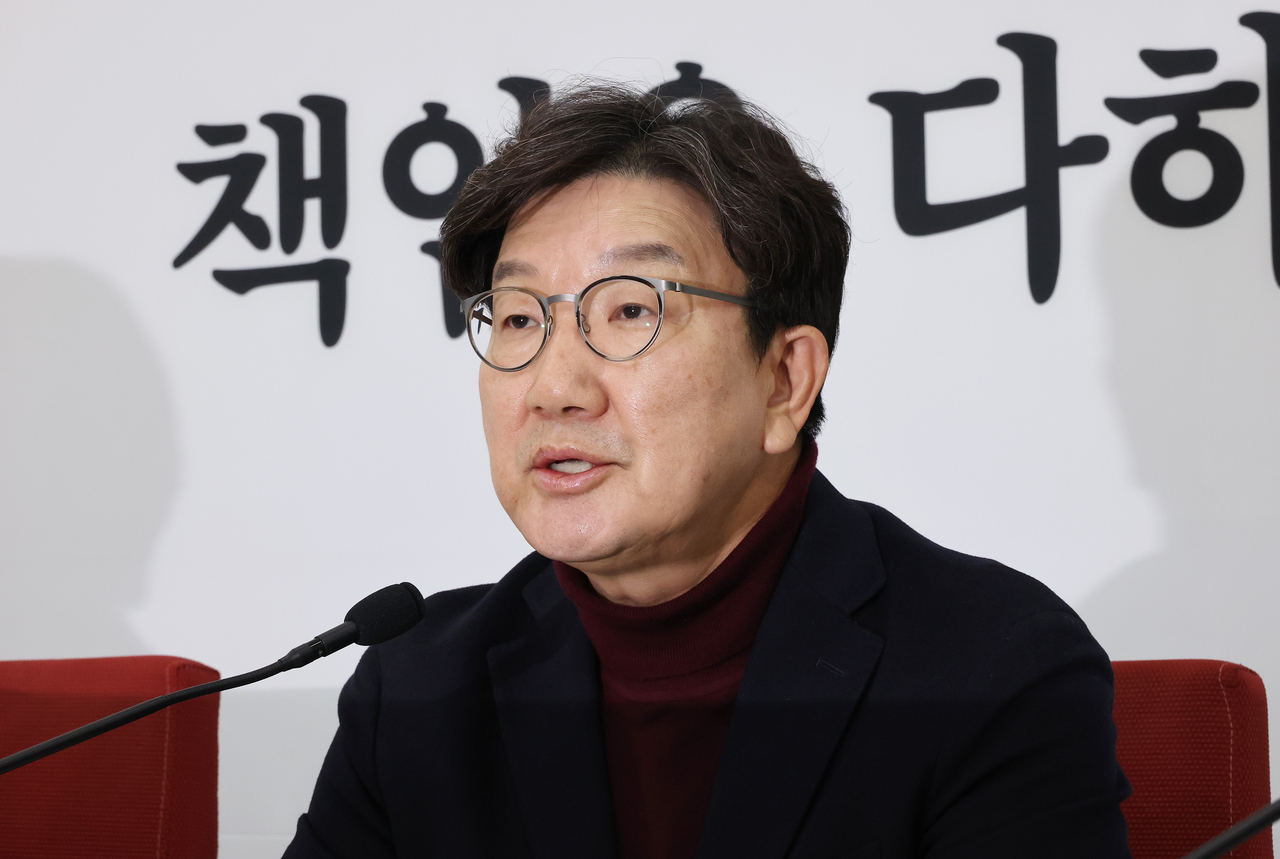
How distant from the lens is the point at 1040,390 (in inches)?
80.0

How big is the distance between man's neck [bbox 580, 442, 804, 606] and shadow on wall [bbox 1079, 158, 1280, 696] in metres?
1.01

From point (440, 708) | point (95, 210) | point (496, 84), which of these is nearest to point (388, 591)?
point (440, 708)

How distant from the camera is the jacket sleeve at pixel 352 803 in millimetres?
1251

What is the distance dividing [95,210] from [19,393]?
0.45 metres

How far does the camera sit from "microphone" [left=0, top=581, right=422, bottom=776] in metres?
0.87

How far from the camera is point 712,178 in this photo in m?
1.19

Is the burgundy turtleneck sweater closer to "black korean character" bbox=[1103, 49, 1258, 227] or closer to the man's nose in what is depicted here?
the man's nose

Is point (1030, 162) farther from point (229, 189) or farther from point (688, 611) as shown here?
point (229, 189)

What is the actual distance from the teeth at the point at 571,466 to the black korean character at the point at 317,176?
1410 mm

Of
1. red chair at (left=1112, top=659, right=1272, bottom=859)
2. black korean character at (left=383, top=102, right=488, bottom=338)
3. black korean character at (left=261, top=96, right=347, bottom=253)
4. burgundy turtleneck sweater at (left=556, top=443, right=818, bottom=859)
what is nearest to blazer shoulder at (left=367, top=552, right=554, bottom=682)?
burgundy turtleneck sweater at (left=556, top=443, right=818, bottom=859)

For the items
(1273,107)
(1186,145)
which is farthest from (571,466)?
(1273,107)

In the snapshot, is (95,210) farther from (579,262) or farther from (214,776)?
(579,262)

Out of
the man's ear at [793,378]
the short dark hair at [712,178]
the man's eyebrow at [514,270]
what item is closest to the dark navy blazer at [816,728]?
the man's ear at [793,378]

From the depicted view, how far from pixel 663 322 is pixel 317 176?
1509mm
